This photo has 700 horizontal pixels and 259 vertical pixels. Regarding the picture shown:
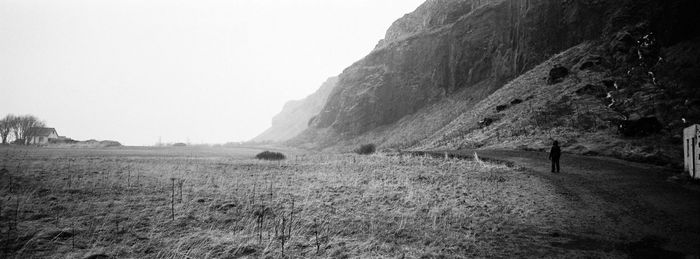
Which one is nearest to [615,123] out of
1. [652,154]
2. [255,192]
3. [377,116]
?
[652,154]

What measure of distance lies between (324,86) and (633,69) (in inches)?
5630

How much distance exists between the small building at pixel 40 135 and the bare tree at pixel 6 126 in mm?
3578

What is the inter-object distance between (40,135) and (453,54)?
102 metres

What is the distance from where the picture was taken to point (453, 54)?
61.2 m

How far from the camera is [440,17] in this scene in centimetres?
7288

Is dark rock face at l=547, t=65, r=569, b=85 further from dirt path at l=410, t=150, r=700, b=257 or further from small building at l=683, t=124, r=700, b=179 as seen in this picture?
small building at l=683, t=124, r=700, b=179

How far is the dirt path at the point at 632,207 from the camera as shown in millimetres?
6273

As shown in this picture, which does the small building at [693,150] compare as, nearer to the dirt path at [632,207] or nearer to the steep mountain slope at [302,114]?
the dirt path at [632,207]

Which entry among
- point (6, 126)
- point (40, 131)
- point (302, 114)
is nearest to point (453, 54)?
point (6, 126)

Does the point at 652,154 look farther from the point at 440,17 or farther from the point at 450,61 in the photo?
the point at 440,17

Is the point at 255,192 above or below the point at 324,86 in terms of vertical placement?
below

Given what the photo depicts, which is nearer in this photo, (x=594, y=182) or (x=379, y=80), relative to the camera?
(x=594, y=182)

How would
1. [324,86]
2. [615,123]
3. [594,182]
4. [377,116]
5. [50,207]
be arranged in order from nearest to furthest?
[50,207], [594,182], [615,123], [377,116], [324,86]

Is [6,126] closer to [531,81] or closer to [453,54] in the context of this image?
[453,54]
